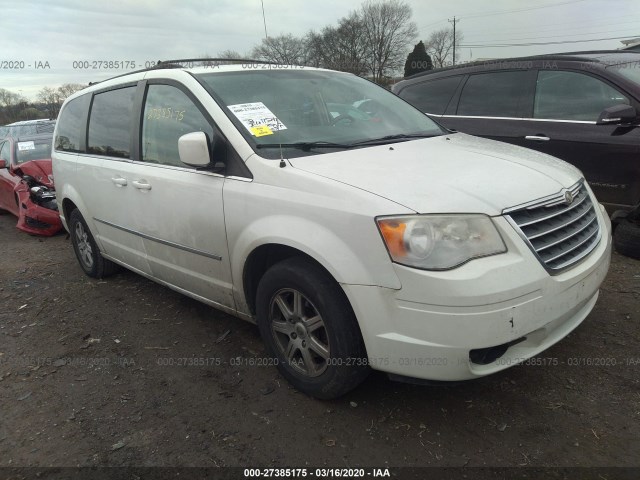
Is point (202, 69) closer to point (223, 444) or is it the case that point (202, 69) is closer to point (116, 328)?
point (116, 328)

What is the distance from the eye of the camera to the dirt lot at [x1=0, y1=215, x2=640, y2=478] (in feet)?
7.53

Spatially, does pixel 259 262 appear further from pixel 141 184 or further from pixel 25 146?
pixel 25 146

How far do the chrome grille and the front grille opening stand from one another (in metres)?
0.39

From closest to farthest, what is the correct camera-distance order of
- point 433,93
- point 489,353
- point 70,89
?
point 489,353 < point 433,93 < point 70,89

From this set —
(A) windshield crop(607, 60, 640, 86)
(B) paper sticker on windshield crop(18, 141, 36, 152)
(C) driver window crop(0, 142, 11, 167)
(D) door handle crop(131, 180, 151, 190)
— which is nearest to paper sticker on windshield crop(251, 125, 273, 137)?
(D) door handle crop(131, 180, 151, 190)

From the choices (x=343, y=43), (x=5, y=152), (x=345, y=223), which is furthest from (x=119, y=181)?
(x=343, y=43)

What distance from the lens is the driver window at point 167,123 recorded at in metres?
3.04

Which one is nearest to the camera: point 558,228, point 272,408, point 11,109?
point 558,228

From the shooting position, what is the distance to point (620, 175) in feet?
14.2

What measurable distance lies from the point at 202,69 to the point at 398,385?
234 centimetres

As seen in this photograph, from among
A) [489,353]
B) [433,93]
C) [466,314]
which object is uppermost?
[433,93]

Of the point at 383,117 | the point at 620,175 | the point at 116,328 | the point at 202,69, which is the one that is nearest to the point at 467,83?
the point at 620,175

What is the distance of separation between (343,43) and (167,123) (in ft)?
185

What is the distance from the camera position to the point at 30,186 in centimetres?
709
